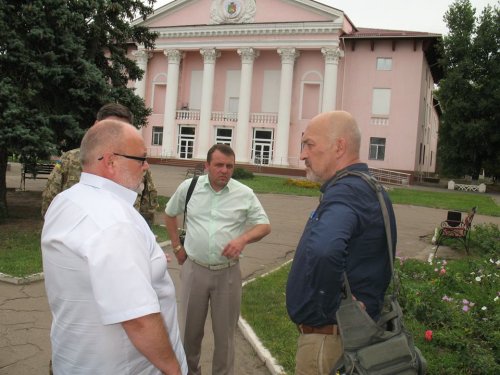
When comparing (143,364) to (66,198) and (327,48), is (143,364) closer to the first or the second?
(66,198)

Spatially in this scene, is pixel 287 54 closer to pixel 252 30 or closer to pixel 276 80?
pixel 276 80

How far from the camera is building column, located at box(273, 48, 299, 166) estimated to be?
39.8m

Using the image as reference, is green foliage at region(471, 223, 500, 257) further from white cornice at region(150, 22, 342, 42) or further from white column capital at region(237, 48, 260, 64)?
white column capital at region(237, 48, 260, 64)

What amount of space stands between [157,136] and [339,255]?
44.6m

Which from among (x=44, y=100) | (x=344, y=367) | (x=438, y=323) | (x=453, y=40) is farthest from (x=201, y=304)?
(x=453, y=40)

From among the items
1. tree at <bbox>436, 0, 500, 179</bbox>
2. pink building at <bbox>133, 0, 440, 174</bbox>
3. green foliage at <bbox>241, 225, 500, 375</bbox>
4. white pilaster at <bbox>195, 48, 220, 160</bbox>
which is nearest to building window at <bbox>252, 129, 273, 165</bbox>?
pink building at <bbox>133, 0, 440, 174</bbox>

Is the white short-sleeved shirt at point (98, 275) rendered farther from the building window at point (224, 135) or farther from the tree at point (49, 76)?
the building window at point (224, 135)

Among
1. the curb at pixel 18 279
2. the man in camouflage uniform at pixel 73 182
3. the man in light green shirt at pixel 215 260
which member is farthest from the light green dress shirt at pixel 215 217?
the curb at pixel 18 279

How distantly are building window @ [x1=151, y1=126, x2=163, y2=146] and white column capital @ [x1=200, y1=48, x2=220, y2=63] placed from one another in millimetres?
8045

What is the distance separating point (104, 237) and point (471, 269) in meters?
6.90

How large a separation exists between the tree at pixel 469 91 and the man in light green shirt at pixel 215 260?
35.9m

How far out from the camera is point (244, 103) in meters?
41.2

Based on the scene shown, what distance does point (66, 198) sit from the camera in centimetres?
190

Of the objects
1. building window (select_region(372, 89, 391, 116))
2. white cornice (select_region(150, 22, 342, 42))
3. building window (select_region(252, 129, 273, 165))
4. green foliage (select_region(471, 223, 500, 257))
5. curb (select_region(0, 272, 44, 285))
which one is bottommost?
curb (select_region(0, 272, 44, 285))
